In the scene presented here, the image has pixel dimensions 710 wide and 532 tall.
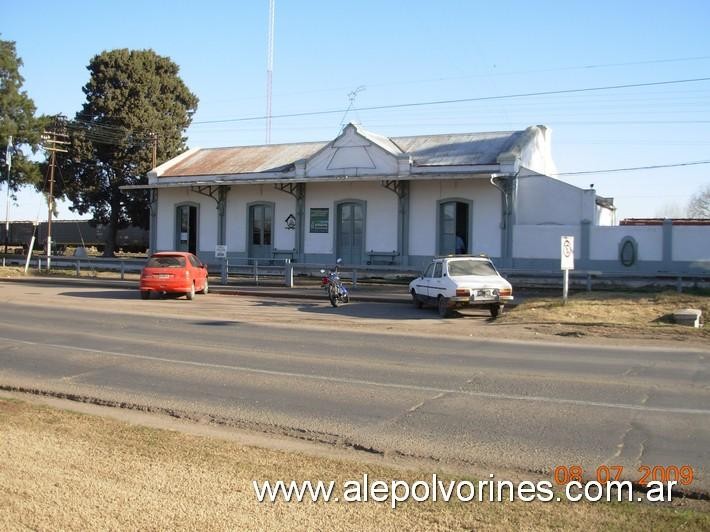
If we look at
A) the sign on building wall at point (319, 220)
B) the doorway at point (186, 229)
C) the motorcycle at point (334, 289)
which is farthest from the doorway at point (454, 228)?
the doorway at point (186, 229)

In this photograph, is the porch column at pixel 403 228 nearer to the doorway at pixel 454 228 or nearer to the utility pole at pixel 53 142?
the doorway at pixel 454 228

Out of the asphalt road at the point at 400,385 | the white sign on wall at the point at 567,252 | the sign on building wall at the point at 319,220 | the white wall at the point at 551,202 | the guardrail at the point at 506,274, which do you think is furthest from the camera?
the sign on building wall at the point at 319,220

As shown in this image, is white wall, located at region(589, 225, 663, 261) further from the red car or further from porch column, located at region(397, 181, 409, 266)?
the red car

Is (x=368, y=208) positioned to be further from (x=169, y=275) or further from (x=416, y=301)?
(x=416, y=301)

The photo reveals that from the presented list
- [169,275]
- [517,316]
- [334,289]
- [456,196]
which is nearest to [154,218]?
[169,275]

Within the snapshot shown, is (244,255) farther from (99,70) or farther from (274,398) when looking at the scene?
(274,398)

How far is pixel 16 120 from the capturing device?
5306 centimetres

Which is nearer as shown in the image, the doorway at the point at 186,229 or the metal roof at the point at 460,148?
the metal roof at the point at 460,148

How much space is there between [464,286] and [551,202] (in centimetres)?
1266

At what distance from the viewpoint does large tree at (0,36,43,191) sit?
52.1m

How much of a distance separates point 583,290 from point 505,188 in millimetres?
6164

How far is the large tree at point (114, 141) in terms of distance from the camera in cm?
4716

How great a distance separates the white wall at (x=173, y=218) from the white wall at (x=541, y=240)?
49.2ft

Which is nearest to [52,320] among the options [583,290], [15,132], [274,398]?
[274,398]
